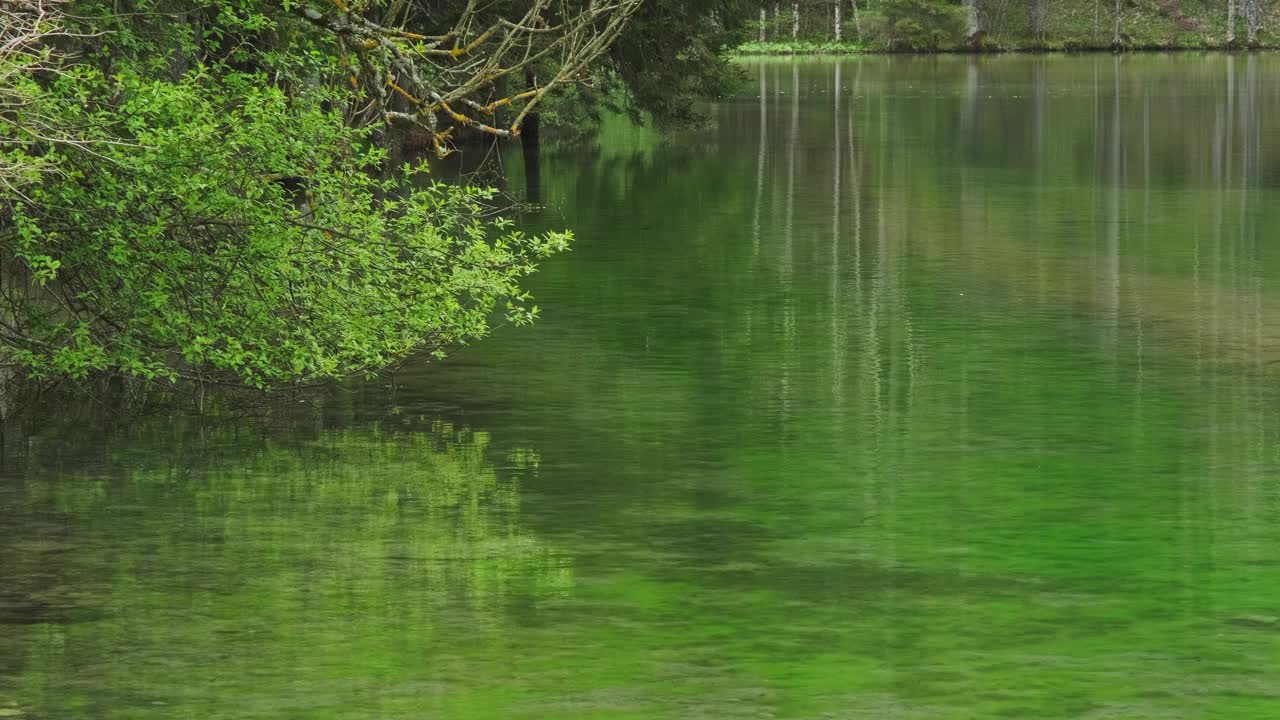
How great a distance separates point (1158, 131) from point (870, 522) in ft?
118

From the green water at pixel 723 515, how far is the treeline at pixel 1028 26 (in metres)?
86.2

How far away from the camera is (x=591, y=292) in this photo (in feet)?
73.5

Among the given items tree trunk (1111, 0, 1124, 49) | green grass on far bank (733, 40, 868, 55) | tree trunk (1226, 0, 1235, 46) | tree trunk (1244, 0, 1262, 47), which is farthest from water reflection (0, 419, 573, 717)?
tree trunk (1244, 0, 1262, 47)

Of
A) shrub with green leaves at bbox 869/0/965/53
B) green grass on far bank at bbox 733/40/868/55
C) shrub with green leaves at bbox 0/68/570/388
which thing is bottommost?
shrub with green leaves at bbox 0/68/570/388

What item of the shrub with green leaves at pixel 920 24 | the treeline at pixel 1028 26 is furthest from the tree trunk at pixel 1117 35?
the shrub with green leaves at pixel 920 24

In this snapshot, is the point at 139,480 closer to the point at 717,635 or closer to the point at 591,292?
the point at 717,635

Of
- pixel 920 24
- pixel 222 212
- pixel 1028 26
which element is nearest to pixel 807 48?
pixel 920 24

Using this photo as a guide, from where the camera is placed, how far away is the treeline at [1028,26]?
Result: 109188 millimetres

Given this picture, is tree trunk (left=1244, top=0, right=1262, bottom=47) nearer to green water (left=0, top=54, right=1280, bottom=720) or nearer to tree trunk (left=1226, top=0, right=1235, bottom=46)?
tree trunk (left=1226, top=0, right=1235, bottom=46)

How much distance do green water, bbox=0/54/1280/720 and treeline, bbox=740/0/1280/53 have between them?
86.2m

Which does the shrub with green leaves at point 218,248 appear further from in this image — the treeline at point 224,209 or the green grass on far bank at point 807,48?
the green grass on far bank at point 807,48

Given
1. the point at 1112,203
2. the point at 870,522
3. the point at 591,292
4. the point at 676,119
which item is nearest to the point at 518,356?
the point at 591,292

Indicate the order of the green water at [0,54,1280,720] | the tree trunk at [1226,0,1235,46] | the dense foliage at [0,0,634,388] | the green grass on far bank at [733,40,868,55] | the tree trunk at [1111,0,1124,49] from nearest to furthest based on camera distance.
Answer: the green water at [0,54,1280,720] < the dense foliage at [0,0,634,388] < the tree trunk at [1111,0,1124,49] < the tree trunk at [1226,0,1235,46] < the green grass on far bank at [733,40,868,55]

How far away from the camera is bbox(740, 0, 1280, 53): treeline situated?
109m
